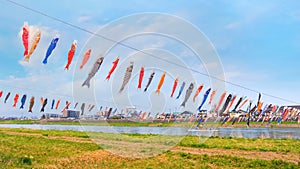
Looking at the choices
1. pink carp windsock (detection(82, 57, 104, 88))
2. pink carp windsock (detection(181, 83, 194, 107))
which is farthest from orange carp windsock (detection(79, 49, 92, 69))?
pink carp windsock (detection(181, 83, 194, 107))

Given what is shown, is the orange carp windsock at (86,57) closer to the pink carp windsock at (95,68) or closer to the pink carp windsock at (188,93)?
the pink carp windsock at (95,68)

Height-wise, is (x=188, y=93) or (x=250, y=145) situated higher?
(x=188, y=93)

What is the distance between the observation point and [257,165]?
10.7 metres

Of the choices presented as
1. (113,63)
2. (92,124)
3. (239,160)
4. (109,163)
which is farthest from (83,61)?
(239,160)

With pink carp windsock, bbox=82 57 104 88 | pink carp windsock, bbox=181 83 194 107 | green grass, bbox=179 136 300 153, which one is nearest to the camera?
pink carp windsock, bbox=82 57 104 88

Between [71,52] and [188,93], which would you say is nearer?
[71,52]

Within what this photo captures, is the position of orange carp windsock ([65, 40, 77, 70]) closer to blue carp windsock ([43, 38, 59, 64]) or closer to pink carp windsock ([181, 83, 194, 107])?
blue carp windsock ([43, 38, 59, 64])

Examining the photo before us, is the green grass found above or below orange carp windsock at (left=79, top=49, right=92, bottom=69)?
below

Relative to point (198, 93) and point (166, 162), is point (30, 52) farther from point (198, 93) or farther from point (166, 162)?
point (198, 93)

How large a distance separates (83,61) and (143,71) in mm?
4129

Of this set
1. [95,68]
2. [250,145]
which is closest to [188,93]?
[250,145]

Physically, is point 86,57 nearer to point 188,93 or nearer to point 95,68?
point 95,68

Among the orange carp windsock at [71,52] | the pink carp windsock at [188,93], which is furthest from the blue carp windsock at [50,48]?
the pink carp windsock at [188,93]

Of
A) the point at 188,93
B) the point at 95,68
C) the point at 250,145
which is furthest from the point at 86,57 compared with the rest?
the point at 250,145
